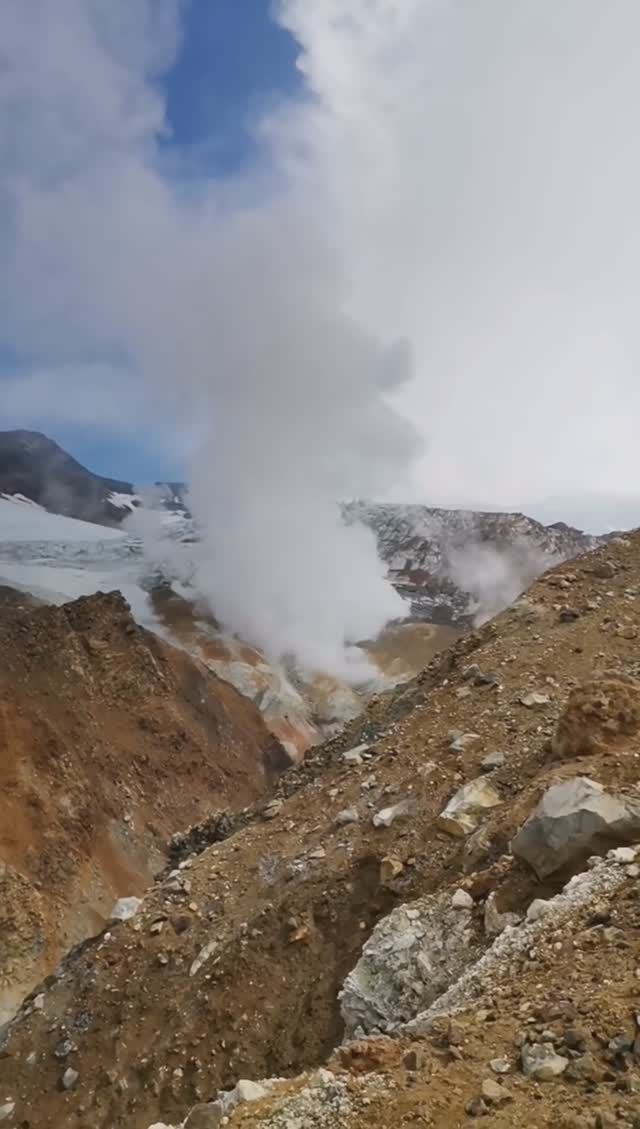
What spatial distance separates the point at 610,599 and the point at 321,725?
6429 centimetres

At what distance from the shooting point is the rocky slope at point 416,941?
6.33 meters

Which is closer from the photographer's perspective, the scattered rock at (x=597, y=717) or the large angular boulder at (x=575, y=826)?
the large angular boulder at (x=575, y=826)

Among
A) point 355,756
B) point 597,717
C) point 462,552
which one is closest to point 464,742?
point 355,756

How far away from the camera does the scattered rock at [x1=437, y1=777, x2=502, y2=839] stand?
497 inches

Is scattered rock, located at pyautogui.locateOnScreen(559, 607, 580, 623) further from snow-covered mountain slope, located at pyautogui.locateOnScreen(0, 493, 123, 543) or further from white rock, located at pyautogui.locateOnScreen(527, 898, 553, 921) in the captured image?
snow-covered mountain slope, located at pyautogui.locateOnScreen(0, 493, 123, 543)

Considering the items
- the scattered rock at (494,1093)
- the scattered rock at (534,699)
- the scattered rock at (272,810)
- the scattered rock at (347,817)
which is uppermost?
the scattered rock at (534,699)

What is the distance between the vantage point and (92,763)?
4706cm

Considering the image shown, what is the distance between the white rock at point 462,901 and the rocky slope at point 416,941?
22 mm

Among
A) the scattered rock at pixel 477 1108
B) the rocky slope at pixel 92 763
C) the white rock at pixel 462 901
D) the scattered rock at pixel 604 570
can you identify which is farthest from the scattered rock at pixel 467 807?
the rocky slope at pixel 92 763

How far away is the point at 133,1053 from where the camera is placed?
42.0 feet

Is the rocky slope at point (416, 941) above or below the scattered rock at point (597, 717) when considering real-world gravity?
below

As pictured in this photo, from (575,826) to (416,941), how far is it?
2.70 metres

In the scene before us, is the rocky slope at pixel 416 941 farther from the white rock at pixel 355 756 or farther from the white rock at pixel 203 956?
the white rock at pixel 355 756

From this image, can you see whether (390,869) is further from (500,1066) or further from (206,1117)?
(500,1066)
